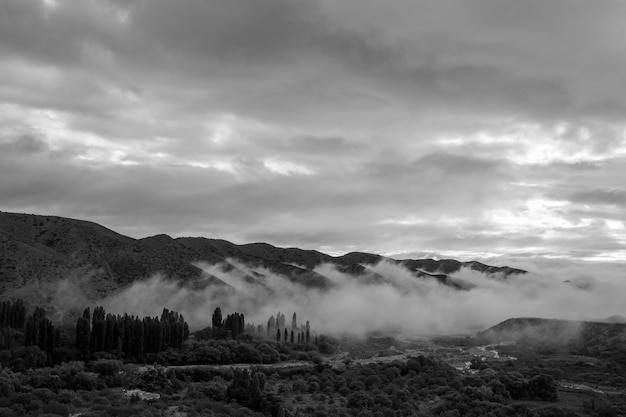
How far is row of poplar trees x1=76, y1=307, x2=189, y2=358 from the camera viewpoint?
105306 mm

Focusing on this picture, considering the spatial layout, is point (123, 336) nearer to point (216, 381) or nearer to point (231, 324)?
point (216, 381)

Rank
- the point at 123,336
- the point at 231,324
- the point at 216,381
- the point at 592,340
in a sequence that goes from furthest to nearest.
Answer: the point at 592,340 < the point at 231,324 < the point at 123,336 < the point at 216,381

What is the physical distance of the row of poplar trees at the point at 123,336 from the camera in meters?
105

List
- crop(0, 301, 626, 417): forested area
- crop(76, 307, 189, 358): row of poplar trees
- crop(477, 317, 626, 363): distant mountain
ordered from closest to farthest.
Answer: crop(0, 301, 626, 417): forested area → crop(76, 307, 189, 358): row of poplar trees → crop(477, 317, 626, 363): distant mountain

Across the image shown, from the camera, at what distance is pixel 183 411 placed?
2534 inches

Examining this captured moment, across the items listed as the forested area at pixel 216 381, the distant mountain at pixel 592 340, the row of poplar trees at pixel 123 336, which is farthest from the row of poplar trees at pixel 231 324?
the distant mountain at pixel 592 340

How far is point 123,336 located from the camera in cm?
10925

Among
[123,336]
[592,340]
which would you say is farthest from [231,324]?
[592,340]

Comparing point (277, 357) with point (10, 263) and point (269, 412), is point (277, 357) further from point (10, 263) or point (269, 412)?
point (10, 263)

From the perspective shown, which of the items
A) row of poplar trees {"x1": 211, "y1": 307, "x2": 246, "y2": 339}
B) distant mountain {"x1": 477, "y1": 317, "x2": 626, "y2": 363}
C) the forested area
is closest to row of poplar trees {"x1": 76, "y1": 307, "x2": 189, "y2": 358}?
the forested area

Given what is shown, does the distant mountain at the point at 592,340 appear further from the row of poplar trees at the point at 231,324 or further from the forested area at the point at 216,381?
the row of poplar trees at the point at 231,324

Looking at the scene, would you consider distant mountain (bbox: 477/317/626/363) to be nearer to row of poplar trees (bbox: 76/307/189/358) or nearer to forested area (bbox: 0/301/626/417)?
forested area (bbox: 0/301/626/417)

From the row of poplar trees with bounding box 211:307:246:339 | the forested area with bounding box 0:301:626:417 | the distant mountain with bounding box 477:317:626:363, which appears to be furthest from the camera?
the distant mountain with bounding box 477:317:626:363

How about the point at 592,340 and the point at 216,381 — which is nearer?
the point at 216,381
